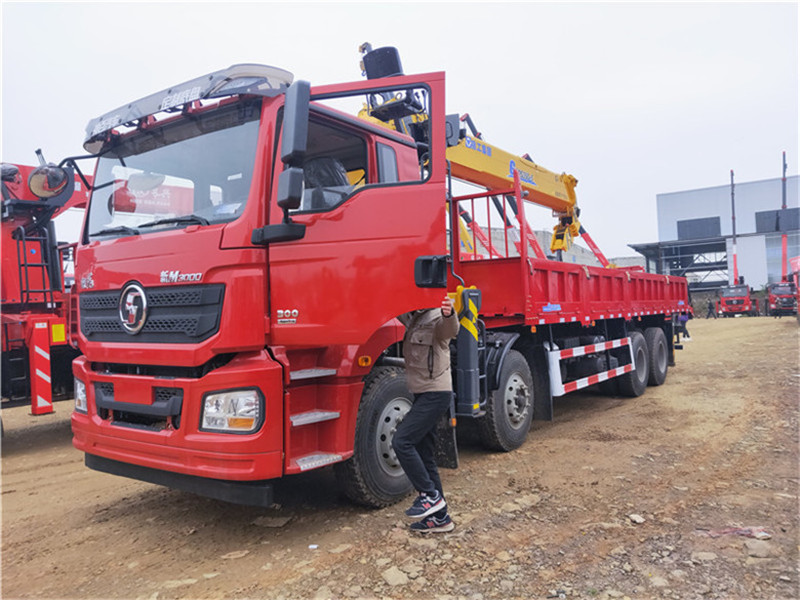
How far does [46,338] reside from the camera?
6430mm

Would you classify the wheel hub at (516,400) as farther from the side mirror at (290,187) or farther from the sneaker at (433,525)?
the side mirror at (290,187)

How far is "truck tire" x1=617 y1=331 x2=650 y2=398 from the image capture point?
824 centimetres

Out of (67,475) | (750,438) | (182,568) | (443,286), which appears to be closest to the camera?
(182,568)

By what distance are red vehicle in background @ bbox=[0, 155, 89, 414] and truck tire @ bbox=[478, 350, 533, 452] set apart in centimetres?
487

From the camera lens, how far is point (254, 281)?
Result: 329 centimetres

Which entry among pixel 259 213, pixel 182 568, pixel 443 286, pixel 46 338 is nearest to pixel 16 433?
pixel 46 338

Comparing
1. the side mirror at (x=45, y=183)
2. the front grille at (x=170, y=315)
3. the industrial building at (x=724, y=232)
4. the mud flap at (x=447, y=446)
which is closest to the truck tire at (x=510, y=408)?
the mud flap at (x=447, y=446)

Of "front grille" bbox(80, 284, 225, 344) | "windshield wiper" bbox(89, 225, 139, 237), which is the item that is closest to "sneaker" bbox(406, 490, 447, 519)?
"front grille" bbox(80, 284, 225, 344)

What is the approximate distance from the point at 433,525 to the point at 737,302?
112ft

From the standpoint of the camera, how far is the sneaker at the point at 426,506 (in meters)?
3.57

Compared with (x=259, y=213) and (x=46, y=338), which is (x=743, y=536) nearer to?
(x=259, y=213)

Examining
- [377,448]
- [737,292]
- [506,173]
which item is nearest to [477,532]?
[377,448]

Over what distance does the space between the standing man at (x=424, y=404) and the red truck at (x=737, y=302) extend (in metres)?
33.8

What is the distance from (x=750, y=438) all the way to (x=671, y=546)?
302cm
